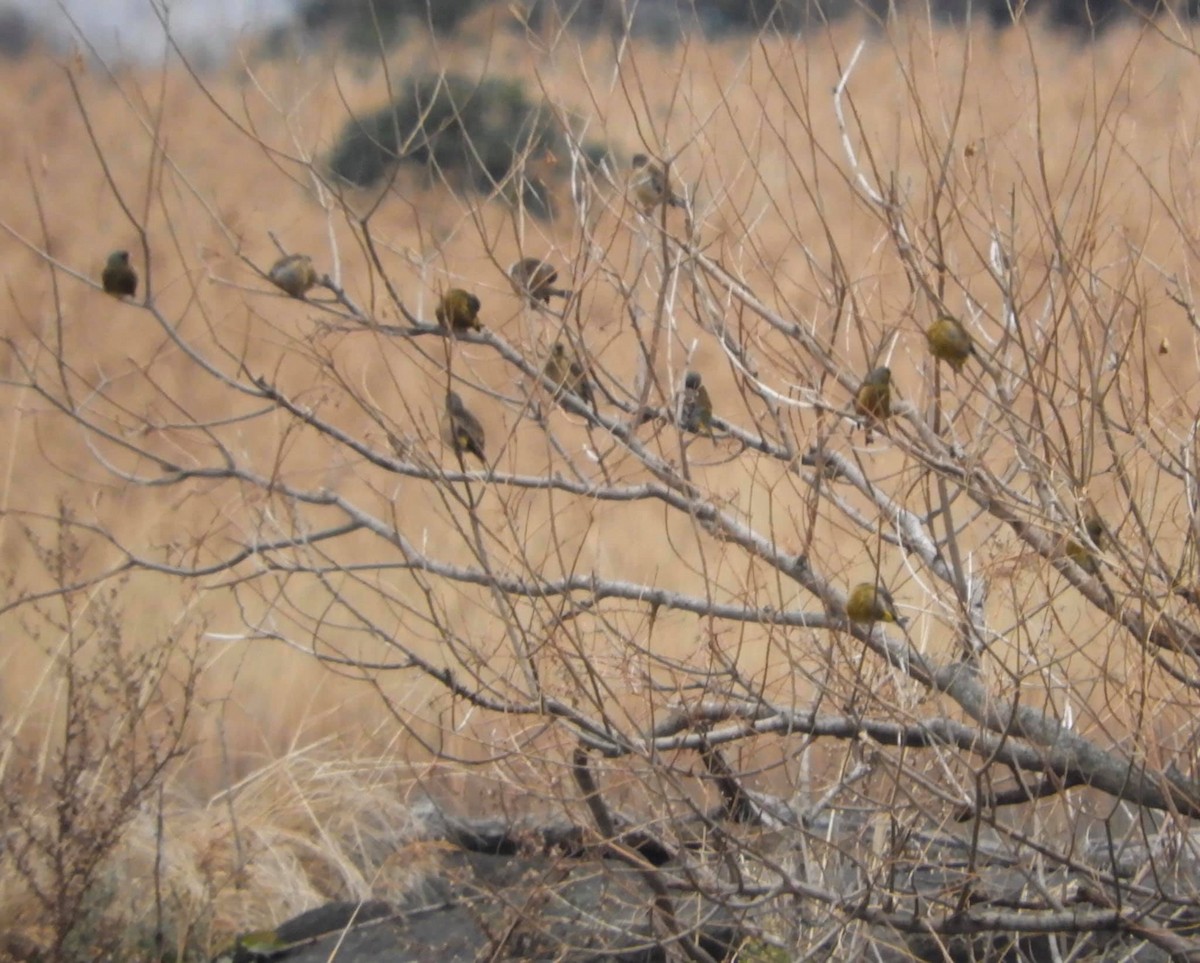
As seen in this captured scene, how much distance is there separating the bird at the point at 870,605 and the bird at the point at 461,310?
73cm

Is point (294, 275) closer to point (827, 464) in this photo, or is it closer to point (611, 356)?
point (611, 356)

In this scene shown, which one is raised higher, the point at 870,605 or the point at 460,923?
the point at 870,605

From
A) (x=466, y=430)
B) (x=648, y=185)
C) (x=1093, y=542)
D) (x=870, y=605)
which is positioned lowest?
(x=466, y=430)

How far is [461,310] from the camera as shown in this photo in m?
2.16

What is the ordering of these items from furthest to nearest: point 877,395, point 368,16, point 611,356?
point 368,16 → point 611,356 → point 877,395

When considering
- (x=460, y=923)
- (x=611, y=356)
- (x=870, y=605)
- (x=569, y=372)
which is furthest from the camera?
(x=460, y=923)

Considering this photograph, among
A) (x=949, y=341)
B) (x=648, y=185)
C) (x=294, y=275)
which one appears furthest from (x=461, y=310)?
(x=949, y=341)

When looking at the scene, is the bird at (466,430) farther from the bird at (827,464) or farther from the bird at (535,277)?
the bird at (827,464)

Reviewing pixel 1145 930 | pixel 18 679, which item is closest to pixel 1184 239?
Result: pixel 1145 930

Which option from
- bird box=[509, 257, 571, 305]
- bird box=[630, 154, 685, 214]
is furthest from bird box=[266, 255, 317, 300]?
bird box=[630, 154, 685, 214]

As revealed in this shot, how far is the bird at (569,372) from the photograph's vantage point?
211 centimetres

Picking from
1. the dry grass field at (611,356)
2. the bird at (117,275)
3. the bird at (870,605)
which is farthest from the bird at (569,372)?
the bird at (117,275)

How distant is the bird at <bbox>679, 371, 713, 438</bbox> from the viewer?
2148mm

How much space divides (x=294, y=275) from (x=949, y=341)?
3.18 feet
